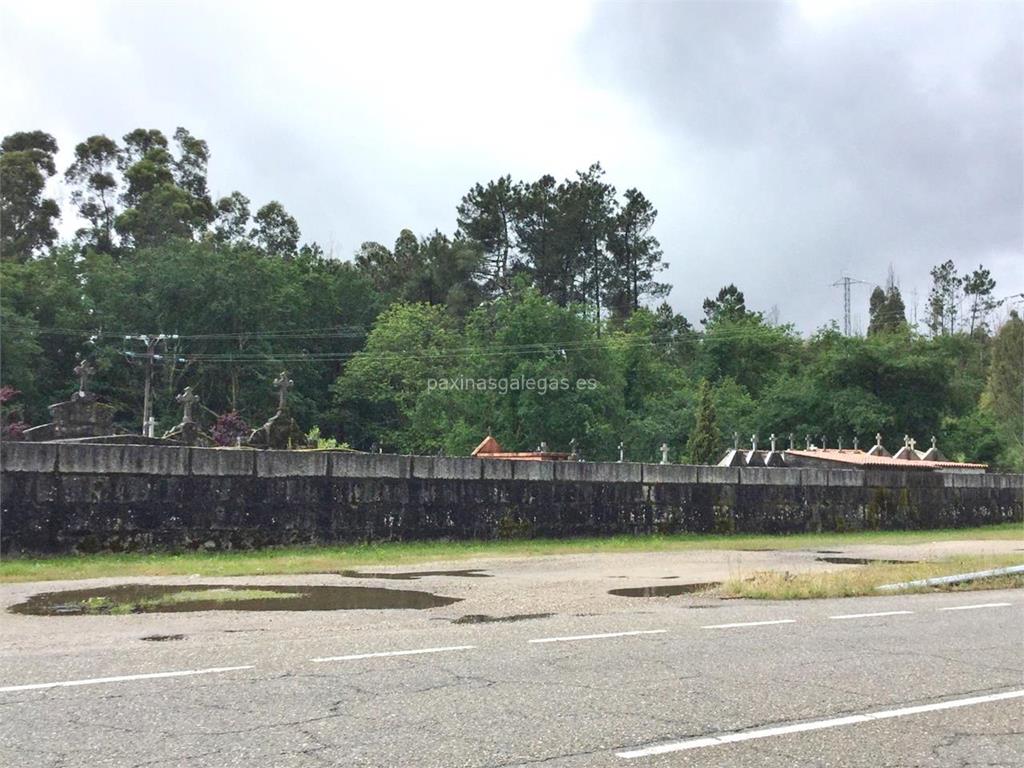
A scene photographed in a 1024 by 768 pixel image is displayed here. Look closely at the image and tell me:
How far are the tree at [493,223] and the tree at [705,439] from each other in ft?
118

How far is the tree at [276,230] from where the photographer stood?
316 ft

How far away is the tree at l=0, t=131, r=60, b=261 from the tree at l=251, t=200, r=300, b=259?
1715 centimetres

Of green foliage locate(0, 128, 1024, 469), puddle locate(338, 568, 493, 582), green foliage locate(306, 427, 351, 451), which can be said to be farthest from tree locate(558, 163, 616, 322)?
puddle locate(338, 568, 493, 582)

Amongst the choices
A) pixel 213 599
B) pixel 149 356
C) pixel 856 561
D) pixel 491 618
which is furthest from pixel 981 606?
pixel 149 356

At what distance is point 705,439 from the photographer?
1991 inches

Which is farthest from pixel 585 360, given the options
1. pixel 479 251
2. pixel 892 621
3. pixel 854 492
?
pixel 892 621

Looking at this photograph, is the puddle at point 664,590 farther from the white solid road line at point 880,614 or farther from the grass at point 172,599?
the grass at point 172,599

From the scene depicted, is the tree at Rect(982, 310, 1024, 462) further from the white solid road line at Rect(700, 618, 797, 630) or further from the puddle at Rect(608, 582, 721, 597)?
the white solid road line at Rect(700, 618, 797, 630)

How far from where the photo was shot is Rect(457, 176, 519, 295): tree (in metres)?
86.1

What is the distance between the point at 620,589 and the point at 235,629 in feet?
18.5

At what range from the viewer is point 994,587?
1478 cm

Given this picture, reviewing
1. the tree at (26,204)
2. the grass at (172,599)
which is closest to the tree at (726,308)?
the tree at (26,204)

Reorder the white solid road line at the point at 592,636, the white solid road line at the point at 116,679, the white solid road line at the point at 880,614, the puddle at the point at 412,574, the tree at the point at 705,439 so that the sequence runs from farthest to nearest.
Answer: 1. the tree at the point at 705,439
2. the puddle at the point at 412,574
3. the white solid road line at the point at 880,614
4. the white solid road line at the point at 592,636
5. the white solid road line at the point at 116,679

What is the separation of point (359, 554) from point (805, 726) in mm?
13550
